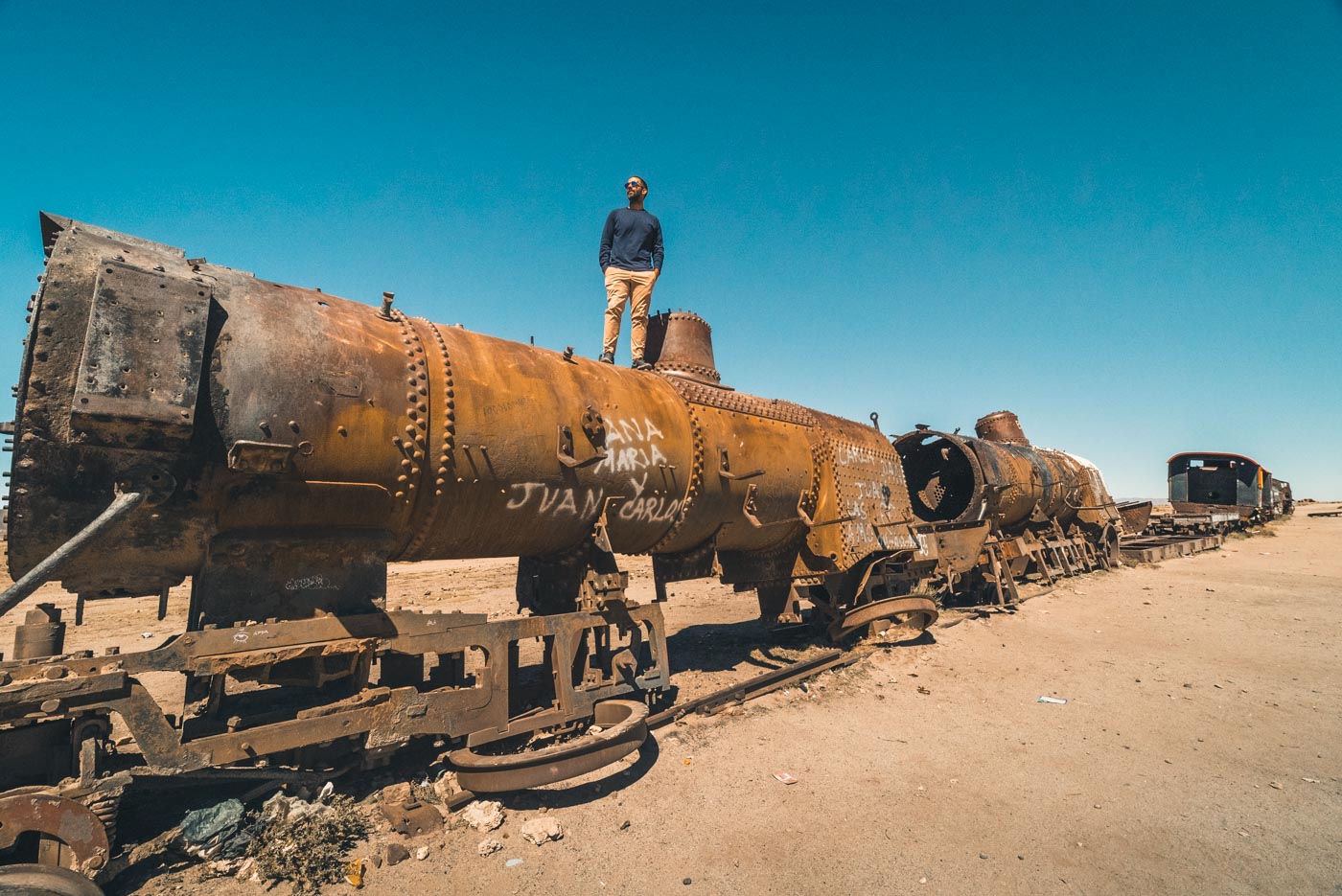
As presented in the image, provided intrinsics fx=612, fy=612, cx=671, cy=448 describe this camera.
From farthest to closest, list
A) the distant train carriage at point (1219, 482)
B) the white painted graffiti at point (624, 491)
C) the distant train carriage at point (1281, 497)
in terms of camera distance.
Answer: the distant train carriage at point (1281, 497)
the distant train carriage at point (1219, 482)
the white painted graffiti at point (624, 491)

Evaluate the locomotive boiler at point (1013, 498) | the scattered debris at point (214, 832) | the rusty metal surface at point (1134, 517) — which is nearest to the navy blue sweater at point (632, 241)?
the scattered debris at point (214, 832)

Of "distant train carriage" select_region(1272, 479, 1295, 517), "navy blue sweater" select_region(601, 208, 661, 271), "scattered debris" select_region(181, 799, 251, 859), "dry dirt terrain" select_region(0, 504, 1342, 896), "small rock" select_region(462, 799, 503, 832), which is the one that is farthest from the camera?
"distant train carriage" select_region(1272, 479, 1295, 517)

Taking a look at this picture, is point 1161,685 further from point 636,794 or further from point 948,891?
point 636,794

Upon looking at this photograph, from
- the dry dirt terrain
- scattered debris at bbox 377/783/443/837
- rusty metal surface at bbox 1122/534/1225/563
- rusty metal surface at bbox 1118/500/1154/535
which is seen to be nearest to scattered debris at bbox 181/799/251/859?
the dry dirt terrain

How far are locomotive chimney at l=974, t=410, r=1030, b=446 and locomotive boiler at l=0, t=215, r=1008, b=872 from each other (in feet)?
42.6

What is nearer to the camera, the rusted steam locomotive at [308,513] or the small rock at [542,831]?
the rusted steam locomotive at [308,513]

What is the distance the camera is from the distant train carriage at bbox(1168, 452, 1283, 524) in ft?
85.8

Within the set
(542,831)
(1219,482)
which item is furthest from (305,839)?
(1219,482)

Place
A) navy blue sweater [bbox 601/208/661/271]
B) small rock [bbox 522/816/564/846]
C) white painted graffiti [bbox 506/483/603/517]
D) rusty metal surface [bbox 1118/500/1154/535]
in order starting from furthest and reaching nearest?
rusty metal surface [bbox 1118/500/1154/535]
navy blue sweater [bbox 601/208/661/271]
white painted graffiti [bbox 506/483/603/517]
small rock [bbox 522/816/564/846]

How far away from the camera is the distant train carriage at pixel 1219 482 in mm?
26141

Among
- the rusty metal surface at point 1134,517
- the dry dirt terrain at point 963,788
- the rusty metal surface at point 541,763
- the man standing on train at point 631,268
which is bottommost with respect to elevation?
the dry dirt terrain at point 963,788

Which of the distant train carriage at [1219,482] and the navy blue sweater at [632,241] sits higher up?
the navy blue sweater at [632,241]

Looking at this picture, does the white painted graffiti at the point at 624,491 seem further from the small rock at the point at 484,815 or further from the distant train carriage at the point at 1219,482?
→ the distant train carriage at the point at 1219,482

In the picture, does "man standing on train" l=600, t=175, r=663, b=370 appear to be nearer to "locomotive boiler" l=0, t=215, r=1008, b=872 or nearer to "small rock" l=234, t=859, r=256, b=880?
"locomotive boiler" l=0, t=215, r=1008, b=872
